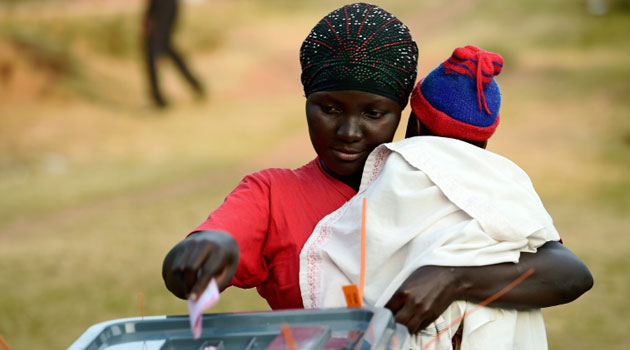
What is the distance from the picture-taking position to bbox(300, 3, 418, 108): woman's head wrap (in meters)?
2.06

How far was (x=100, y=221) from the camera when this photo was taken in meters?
9.29

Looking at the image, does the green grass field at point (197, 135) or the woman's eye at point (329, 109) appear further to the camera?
the green grass field at point (197, 135)

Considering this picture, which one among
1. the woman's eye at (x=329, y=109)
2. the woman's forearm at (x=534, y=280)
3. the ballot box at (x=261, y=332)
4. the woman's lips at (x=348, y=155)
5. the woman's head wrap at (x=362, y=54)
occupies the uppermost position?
the woman's head wrap at (x=362, y=54)

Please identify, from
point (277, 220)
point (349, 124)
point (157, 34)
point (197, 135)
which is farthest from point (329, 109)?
point (157, 34)

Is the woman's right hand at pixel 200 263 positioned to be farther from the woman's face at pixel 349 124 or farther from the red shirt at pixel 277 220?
the woman's face at pixel 349 124

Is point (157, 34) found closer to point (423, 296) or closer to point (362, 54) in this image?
point (362, 54)

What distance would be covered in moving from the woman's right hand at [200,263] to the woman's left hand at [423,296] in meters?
0.35

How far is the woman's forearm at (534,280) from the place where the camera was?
5.76 ft

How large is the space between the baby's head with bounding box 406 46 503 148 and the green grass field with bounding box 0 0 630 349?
150 inches

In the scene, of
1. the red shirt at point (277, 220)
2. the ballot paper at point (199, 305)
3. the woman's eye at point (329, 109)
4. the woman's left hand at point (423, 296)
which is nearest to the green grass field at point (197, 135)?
the red shirt at point (277, 220)

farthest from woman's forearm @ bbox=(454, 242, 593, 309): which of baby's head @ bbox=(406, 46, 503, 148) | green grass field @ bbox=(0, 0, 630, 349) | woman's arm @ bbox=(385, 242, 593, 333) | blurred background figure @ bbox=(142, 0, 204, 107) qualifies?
blurred background figure @ bbox=(142, 0, 204, 107)

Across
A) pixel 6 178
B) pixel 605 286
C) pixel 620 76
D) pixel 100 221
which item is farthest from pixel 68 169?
pixel 620 76

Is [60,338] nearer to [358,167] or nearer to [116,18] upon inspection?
[358,167]

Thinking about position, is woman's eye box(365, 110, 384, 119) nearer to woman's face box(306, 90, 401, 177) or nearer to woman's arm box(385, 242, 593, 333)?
woman's face box(306, 90, 401, 177)
